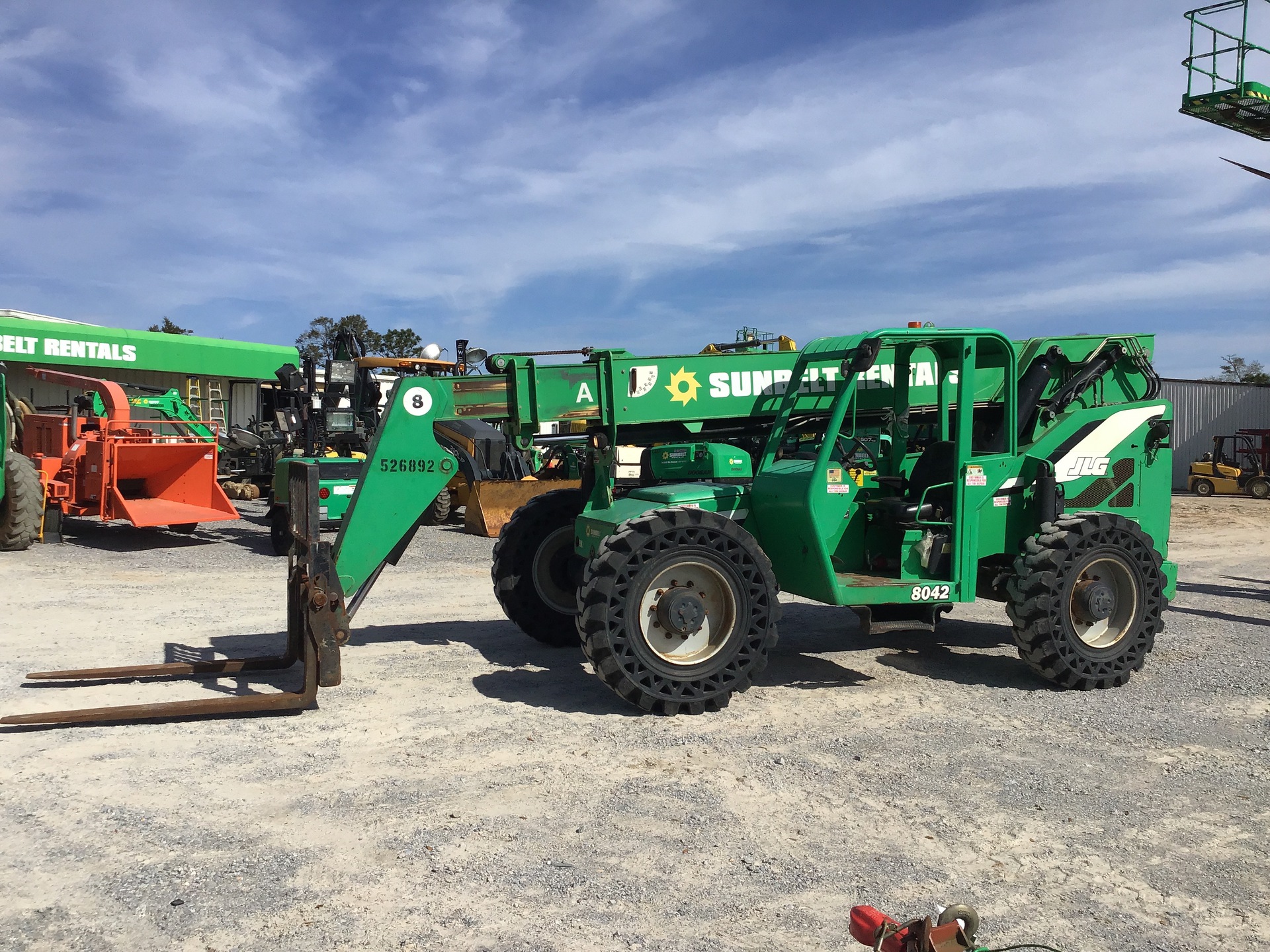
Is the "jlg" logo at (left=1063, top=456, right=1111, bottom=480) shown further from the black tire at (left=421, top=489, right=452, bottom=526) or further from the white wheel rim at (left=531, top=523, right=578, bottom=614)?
the black tire at (left=421, top=489, right=452, bottom=526)

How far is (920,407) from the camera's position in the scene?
737 centimetres

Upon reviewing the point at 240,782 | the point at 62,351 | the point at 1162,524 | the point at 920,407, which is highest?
the point at 62,351

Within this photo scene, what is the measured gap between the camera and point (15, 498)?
41.4 feet

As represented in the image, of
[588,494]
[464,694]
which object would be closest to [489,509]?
[588,494]

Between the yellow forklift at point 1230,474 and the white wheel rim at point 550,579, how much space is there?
26.6 m

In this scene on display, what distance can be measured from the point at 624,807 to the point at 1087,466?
4366mm

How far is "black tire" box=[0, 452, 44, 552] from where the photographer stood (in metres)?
12.6

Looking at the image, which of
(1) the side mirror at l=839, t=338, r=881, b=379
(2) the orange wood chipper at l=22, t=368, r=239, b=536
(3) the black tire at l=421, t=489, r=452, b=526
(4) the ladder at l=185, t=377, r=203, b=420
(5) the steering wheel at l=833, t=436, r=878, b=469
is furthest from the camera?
(4) the ladder at l=185, t=377, r=203, b=420

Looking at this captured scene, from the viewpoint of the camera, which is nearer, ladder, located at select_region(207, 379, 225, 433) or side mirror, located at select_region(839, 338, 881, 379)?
side mirror, located at select_region(839, 338, 881, 379)

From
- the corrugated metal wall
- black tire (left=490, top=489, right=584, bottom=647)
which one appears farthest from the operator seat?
the corrugated metal wall

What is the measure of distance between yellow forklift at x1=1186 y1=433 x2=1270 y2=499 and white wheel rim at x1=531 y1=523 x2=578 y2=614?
2663 cm

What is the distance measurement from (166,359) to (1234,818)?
2888 centimetres

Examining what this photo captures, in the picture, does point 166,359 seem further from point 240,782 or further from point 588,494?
point 240,782

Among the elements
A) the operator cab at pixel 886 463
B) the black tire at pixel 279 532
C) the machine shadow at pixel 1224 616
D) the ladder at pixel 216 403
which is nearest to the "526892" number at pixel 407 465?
the operator cab at pixel 886 463
